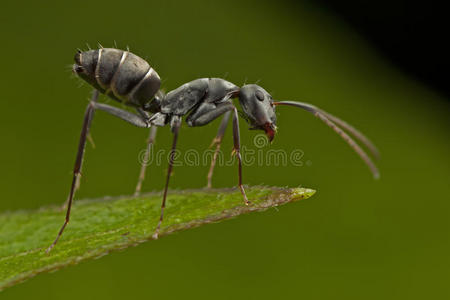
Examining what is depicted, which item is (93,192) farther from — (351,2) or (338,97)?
(351,2)

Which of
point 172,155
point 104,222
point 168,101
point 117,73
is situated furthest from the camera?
point 168,101

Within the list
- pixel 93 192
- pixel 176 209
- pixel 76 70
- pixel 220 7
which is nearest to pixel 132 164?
pixel 93 192

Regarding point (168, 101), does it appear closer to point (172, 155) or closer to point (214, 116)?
point (214, 116)

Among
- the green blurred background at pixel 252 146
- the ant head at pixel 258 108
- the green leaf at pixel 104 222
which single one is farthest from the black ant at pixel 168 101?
the green leaf at pixel 104 222

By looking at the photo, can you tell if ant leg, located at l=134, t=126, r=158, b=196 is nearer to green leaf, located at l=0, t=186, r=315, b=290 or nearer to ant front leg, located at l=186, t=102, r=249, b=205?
ant front leg, located at l=186, t=102, r=249, b=205
